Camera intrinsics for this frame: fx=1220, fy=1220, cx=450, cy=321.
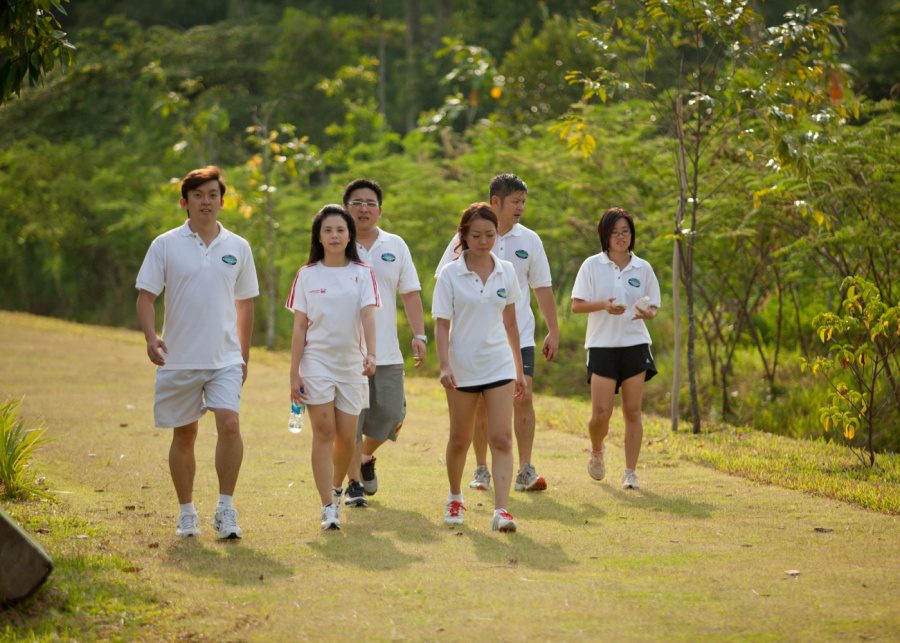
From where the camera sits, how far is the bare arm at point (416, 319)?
729 centimetres

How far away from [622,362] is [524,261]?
1.00m

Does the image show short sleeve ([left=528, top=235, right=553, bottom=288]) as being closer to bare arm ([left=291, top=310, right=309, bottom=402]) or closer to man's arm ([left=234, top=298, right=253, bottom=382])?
bare arm ([left=291, top=310, right=309, bottom=402])

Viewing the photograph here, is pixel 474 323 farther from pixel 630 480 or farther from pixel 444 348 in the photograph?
pixel 630 480

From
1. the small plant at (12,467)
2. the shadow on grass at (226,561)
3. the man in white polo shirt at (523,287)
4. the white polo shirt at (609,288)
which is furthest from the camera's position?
the white polo shirt at (609,288)

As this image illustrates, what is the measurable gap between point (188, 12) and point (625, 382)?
34.6 metres

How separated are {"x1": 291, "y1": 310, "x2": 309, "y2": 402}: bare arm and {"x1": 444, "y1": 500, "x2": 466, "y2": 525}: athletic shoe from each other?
108cm

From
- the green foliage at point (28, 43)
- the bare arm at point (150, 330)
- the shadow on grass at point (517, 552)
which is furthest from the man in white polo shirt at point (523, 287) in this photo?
the green foliage at point (28, 43)

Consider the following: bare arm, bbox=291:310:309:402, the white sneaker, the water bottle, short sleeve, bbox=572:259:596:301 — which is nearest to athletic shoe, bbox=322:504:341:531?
the water bottle

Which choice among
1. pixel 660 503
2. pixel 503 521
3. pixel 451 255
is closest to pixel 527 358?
pixel 451 255

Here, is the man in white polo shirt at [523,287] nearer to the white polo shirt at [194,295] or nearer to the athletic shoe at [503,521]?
the athletic shoe at [503,521]

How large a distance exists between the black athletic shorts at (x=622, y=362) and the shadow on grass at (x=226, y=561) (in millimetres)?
2957

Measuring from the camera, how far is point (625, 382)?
8461 mm

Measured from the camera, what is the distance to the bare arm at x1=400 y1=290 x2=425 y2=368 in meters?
7.29

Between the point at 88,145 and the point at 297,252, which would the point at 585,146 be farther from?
the point at 88,145
